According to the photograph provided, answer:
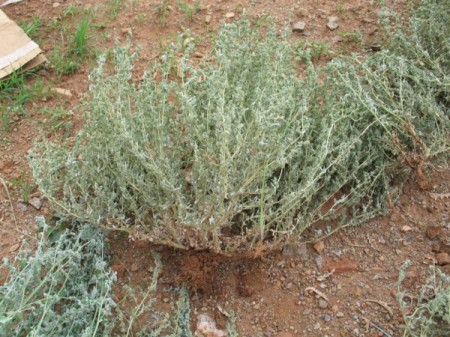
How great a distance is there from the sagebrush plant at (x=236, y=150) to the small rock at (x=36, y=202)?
0.37 ft

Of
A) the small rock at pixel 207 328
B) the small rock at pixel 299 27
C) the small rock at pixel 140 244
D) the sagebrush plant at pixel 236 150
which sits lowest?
the small rock at pixel 207 328

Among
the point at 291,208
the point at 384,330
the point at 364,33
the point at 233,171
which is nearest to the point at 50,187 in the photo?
the point at 233,171

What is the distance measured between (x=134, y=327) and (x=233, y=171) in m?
0.82

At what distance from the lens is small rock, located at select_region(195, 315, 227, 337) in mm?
2504

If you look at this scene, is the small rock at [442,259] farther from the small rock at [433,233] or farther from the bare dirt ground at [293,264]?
the small rock at [433,233]

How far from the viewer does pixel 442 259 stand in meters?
2.75

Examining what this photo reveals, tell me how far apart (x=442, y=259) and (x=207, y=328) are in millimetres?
1172

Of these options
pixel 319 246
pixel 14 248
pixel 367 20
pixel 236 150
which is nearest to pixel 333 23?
pixel 367 20

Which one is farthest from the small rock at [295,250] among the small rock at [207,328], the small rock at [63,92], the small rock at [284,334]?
the small rock at [63,92]

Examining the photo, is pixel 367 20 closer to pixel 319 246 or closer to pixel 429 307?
pixel 319 246

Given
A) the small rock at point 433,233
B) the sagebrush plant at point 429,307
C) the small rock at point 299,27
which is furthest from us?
the small rock at point 299,27

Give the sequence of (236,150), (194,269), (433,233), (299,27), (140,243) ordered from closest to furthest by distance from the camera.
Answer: (236,150) < (194,269) < (140,243) < (433,233) < (299,27)

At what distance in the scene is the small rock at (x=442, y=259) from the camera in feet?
9.02

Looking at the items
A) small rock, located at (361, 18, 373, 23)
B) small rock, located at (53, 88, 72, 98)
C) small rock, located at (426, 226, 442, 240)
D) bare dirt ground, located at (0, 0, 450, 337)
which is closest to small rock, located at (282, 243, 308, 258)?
bare dirt ground, located at (0, 0, 450, 337)
